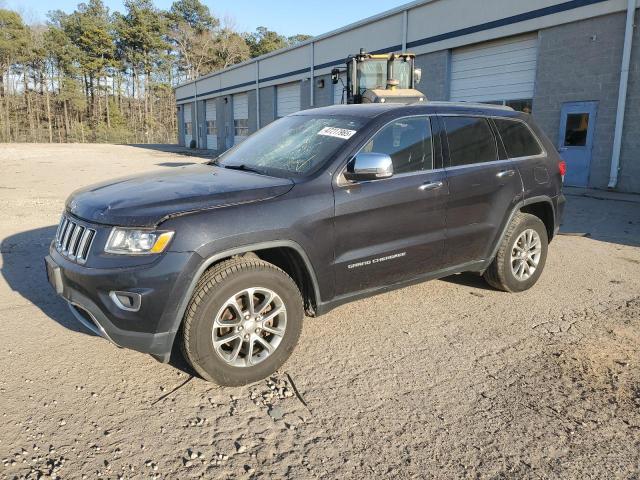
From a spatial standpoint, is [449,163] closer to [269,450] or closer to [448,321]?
[448,321]

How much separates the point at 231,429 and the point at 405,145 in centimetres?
249

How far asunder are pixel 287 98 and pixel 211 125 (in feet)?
46.7

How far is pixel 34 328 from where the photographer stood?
405 centimetres

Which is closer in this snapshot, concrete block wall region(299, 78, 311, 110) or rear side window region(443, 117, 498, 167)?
rear side window region(443, 117, 498, 167)

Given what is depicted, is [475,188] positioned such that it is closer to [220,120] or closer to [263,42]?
[220,120]

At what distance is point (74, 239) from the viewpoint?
323 centimetres

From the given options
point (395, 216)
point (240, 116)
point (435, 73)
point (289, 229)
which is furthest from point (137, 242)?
point (240, 116)

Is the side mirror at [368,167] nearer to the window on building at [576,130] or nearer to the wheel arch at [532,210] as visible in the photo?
the wheel arch at [532,210]

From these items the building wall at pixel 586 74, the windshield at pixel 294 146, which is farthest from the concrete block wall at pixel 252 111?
the windshield at pixel 294 146

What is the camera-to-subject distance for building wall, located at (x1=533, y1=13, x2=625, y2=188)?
41.1 ft

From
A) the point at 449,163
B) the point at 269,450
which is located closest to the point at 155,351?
the point at 269,450

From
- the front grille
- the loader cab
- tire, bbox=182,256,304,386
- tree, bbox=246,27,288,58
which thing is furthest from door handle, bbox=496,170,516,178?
tree, bbox=246,27,288,58

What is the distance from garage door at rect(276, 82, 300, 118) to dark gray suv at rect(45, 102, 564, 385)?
24.2 meters

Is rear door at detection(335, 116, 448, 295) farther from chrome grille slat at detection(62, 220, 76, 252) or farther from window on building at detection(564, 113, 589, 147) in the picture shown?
window on building at detection(564, 113, 589, 147)
